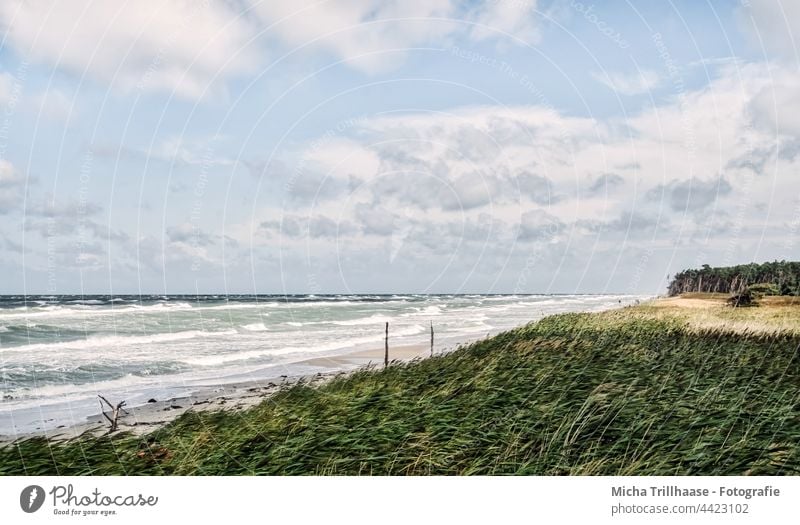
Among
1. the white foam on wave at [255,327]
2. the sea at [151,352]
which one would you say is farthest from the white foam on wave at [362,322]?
the white foam on wave at [255,327]

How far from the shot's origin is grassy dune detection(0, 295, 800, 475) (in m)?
9.04

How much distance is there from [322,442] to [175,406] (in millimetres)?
11314

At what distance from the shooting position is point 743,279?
128ft

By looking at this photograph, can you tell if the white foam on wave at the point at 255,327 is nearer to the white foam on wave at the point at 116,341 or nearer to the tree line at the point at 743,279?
the white foam on wave at the point at 116,341

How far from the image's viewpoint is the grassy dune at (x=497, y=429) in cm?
904

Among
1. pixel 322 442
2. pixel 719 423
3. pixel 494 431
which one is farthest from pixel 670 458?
pixel 322 442

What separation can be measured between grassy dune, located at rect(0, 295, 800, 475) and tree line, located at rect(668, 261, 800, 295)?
78.4 ft
